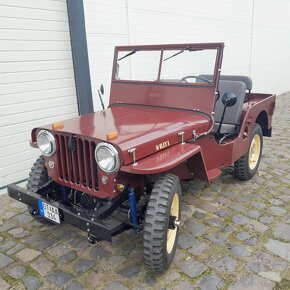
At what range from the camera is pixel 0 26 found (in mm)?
4207

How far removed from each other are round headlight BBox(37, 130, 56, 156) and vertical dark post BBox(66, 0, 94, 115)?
2325 millimetres

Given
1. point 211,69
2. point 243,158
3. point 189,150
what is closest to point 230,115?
point 243,158

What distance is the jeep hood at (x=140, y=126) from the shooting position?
8.38 feet

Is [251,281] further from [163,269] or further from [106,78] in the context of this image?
[106,78]

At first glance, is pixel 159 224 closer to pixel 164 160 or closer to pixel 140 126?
pixel 164 160

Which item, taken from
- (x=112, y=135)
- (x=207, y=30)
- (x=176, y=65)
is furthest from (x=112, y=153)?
(x=207, y=30)

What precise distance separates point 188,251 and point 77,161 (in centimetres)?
129

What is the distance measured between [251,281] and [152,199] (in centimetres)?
102

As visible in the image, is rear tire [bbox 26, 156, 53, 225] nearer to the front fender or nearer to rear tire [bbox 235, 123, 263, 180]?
the front fender

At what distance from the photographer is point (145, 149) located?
2.56m

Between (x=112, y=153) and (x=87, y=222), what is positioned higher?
(x=112, y=153)

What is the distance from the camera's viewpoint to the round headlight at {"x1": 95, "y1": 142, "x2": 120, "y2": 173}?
239 cm

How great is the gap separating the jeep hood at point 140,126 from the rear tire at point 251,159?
3.77 ft

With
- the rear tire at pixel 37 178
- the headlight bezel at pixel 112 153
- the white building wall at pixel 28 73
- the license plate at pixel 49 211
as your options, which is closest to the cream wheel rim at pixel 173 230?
the headlight bezel at pixel 112 153
